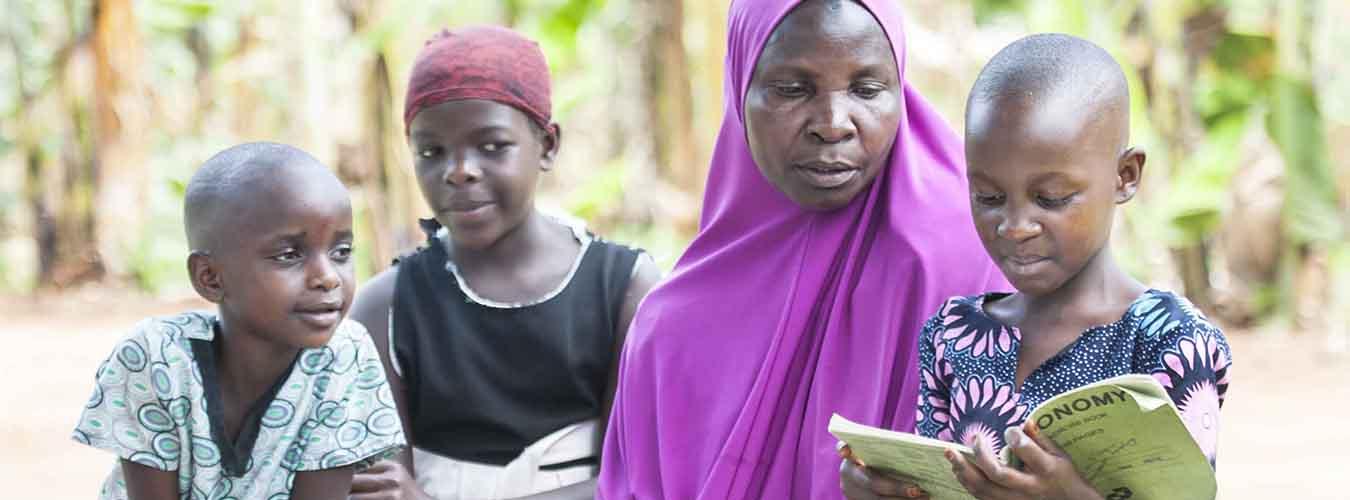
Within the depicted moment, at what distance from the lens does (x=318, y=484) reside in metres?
2.77

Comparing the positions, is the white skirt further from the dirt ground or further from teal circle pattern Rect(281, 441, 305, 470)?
the dirt ground

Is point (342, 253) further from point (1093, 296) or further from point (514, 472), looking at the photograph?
point (1093, 296)

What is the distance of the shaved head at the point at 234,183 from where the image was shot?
2.67m

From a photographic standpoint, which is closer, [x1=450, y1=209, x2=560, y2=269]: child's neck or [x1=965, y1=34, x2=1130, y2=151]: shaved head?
[x1=965, y1=34, x2=1130, y2=151]: shaved head

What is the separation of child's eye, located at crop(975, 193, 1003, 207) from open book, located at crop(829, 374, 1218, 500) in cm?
37

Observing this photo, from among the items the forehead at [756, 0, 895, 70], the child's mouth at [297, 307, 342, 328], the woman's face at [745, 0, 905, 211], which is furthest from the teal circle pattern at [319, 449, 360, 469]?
the forehead at [756, 0, 895, 70]

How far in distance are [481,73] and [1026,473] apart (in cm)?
161

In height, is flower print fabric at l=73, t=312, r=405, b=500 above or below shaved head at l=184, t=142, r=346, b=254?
below

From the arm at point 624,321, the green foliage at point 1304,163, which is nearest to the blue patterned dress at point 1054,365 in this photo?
the arm at point 624,321

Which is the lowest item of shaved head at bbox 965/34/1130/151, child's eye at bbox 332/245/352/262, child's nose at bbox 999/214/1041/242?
child's nose at bbox 999/214/1041/242

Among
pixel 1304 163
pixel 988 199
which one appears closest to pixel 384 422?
pixel 988 199

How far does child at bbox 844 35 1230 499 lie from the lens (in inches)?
79.4

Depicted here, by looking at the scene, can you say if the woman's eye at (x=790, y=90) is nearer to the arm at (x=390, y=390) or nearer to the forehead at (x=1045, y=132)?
the forehead at (x=1045, y=132)

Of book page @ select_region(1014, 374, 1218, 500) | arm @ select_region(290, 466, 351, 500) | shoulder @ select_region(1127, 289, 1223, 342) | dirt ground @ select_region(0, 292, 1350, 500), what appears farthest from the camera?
dirt ground @ select_region(0, 292, 1350, 500)
